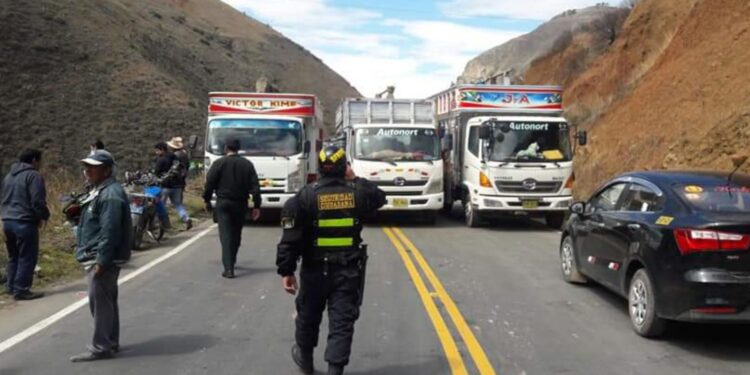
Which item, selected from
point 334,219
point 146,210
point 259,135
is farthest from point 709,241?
point 259,135

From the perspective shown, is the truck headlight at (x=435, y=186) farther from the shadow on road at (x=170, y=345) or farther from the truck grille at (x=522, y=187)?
the shadow on road at (x=170, y=345)

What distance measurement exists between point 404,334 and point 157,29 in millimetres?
62872

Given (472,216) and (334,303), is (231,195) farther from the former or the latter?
(472,216)

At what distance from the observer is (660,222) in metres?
6.40

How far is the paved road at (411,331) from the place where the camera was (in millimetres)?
5727

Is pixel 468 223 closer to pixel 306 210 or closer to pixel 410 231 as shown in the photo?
→ pixel 410 231

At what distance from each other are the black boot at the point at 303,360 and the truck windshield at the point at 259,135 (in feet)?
34.7

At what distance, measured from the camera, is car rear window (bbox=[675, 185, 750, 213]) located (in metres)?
6.33

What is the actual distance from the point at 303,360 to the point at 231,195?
4.61m

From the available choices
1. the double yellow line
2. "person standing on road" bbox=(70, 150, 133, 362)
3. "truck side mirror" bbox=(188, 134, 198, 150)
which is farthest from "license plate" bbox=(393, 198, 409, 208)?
"person standing on road" bbox=(70, 150, 133, 362)

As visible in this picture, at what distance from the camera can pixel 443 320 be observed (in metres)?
7.16

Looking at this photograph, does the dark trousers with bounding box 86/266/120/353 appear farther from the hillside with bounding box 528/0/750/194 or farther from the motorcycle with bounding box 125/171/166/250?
the hillside with bounding box 528/0/750/194

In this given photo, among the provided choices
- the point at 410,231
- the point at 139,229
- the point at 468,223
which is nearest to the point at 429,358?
the point at 139,229

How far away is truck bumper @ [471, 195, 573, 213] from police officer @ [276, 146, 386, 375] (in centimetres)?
1013
